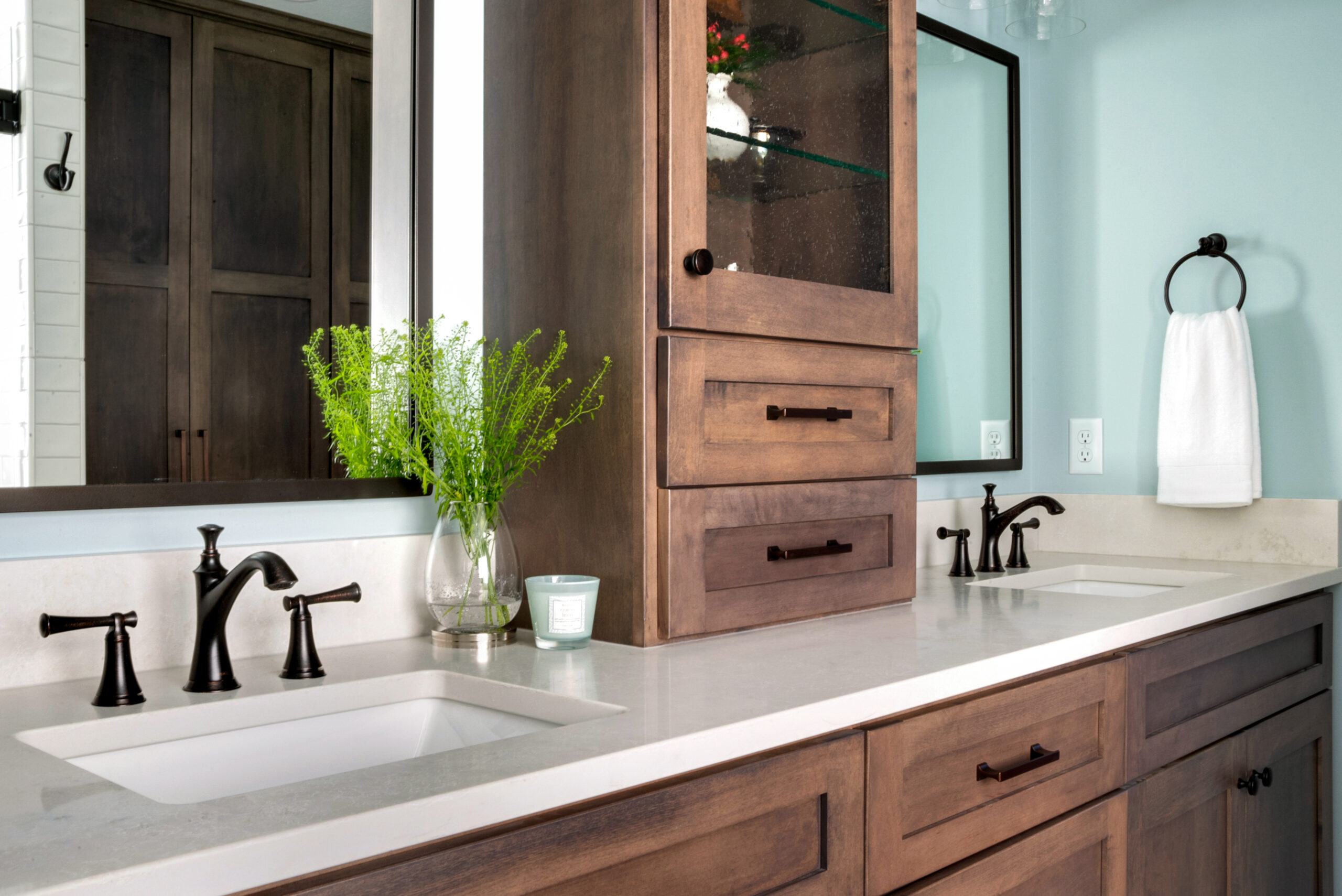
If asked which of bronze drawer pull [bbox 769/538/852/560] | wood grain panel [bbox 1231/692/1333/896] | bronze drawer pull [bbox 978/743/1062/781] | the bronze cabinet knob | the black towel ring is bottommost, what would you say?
wood grain panel [bbox 1231/692/1333/896]

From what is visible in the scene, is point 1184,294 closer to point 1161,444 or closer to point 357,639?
point 1161,444

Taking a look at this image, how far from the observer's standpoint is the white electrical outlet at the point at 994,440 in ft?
7.83

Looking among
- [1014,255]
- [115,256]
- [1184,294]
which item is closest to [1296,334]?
[1184,294]

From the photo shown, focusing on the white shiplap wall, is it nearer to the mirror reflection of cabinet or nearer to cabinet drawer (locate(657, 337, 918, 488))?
the mirror reflection of cabinet

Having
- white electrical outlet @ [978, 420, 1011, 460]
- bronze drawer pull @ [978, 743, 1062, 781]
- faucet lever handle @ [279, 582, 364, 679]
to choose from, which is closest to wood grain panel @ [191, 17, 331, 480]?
faucet lever handle @ [279, 582, 364, 679]

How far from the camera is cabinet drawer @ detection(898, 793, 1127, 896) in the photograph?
1.17 meters

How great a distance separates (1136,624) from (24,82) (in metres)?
1.46

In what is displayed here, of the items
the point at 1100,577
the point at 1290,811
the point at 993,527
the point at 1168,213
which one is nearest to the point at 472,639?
the point at 993,527

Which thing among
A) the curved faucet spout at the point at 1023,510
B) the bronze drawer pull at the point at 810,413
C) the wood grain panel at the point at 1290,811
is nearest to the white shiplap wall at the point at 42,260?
the bronze drawer pull at the point at 810,413

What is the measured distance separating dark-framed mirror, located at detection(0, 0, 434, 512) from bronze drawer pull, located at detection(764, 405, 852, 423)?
1.58ft

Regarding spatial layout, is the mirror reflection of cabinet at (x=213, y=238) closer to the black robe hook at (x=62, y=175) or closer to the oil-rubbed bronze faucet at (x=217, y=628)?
the black robe hook at (x=62, y=175)

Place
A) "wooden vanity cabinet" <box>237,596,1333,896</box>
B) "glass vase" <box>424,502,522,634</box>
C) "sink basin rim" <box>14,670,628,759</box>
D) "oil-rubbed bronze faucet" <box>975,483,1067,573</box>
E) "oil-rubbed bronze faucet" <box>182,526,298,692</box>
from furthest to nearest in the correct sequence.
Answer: "oil-rubbed bronze faucet" <box>975,483,1067,573</box>
"glass vase" <box>424,502,522,634</box>
"oil-rubbed bronze faucet" <box>182,526,298,692</box>
"sink basin rim" <box>14,670,628,759</box>
"wooden vanity cabinet" <box>237,596,1333,896</box>

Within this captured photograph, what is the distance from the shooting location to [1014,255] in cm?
246

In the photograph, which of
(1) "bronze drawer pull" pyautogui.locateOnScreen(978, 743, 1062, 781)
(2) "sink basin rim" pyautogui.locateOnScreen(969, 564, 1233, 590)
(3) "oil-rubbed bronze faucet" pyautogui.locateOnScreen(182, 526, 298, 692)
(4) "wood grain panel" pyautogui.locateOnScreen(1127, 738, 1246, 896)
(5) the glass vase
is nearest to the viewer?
(3) "oil-rubbed bronze faucet" pyautogui.locateOnScreen(182, 526, 298, 692)
